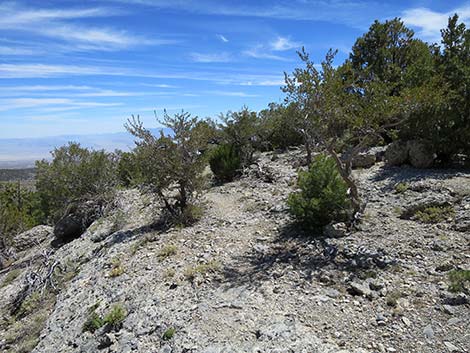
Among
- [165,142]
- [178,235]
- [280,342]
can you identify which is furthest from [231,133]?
[280,342]

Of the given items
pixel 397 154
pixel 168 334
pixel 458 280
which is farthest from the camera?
pixel 397 154

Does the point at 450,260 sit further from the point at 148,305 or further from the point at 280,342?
the point at 148,305

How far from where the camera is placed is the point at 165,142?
458 inches

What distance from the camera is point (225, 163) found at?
16.5 metres

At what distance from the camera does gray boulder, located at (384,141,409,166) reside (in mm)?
13922

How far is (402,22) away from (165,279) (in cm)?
2423

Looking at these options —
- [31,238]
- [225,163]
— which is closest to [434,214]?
[225,163]

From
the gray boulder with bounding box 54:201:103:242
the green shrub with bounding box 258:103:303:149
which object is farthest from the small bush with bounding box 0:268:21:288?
the green shrub with bounding box 258:103:303:149

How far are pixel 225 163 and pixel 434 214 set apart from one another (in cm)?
947

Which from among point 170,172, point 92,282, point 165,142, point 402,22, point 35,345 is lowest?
point 35,345

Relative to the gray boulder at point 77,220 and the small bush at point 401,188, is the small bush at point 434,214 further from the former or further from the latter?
the gray boulder at point 77,220

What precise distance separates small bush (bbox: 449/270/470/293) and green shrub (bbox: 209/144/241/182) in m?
11.3

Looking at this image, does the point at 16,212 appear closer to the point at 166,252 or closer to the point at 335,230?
the point at 166,252

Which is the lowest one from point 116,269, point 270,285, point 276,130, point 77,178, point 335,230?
point 116,269
